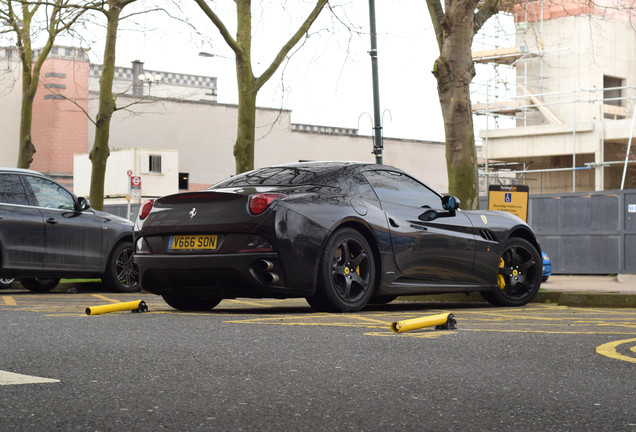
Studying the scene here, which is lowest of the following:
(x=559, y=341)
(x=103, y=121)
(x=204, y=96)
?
(x=559, y=341)

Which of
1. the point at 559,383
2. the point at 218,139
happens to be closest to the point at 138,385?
the point at 559,383

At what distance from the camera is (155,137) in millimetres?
55625

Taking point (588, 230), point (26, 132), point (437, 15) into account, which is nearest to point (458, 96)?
point (437, 15)

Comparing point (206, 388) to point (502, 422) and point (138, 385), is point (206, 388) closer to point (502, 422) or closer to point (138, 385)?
point (138, 385)

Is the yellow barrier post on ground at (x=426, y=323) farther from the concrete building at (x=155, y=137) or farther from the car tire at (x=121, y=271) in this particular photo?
the concrete building at (x=155, y=137)

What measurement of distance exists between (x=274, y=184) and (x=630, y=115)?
1526 inches

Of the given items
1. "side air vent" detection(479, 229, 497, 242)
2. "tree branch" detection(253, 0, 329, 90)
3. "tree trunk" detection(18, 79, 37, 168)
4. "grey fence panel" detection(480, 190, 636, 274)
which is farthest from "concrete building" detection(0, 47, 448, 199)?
"side air vent" detection(479, 229, 497, 242)

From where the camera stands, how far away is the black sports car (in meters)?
8.46

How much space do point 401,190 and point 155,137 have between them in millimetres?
46916

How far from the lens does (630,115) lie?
4497 centimetres

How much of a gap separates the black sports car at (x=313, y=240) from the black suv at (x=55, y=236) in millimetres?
4124

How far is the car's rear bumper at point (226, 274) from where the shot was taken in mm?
8406

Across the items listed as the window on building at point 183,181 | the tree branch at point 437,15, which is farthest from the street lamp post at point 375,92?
the window on building at point 183,181

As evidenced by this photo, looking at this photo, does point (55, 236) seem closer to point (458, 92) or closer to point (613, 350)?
point (458, 92)
